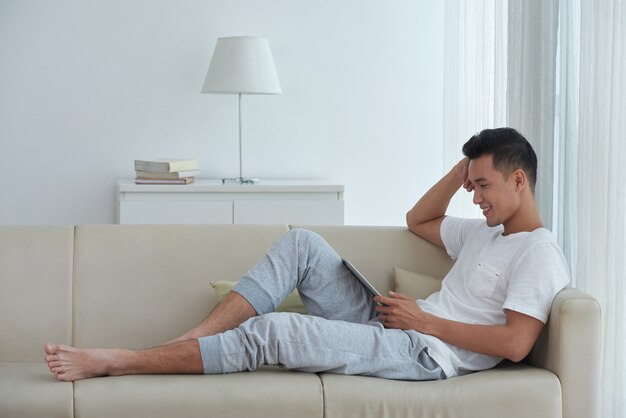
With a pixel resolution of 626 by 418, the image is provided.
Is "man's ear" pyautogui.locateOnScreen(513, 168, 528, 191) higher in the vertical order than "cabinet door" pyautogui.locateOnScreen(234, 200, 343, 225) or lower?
higher

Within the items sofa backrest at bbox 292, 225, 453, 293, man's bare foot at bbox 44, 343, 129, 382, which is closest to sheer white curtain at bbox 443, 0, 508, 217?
sofa backrest at bbox 292, 225, 453, 293

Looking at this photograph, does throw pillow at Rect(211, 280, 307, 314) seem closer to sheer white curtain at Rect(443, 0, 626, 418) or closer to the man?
the man

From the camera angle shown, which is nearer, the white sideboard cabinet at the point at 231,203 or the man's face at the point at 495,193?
the man's face at the point at 495,193

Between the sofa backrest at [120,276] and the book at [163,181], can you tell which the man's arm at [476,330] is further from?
the book at [163,181]

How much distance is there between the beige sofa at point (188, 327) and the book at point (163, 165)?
1.48 metres

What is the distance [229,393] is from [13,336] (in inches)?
33.5

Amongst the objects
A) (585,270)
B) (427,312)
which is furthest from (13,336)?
(585,270)

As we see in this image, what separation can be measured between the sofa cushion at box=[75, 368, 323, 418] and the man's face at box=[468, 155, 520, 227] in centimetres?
72

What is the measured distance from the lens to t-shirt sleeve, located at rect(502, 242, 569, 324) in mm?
2668

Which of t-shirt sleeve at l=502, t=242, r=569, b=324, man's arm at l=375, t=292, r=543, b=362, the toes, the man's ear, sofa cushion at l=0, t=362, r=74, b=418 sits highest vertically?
the man's ear

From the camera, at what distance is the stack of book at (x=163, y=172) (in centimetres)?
468

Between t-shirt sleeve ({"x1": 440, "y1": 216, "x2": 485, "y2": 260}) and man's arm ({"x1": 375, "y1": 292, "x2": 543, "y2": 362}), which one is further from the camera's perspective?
t-shirt sleeve ({"x1": 440, "y1": 216, "x2": 485, "y2": 260})

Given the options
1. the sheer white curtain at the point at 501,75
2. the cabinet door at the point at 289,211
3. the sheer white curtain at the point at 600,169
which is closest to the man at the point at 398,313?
the sheer white curtain at the point at 600,169

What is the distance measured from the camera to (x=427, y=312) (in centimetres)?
282
